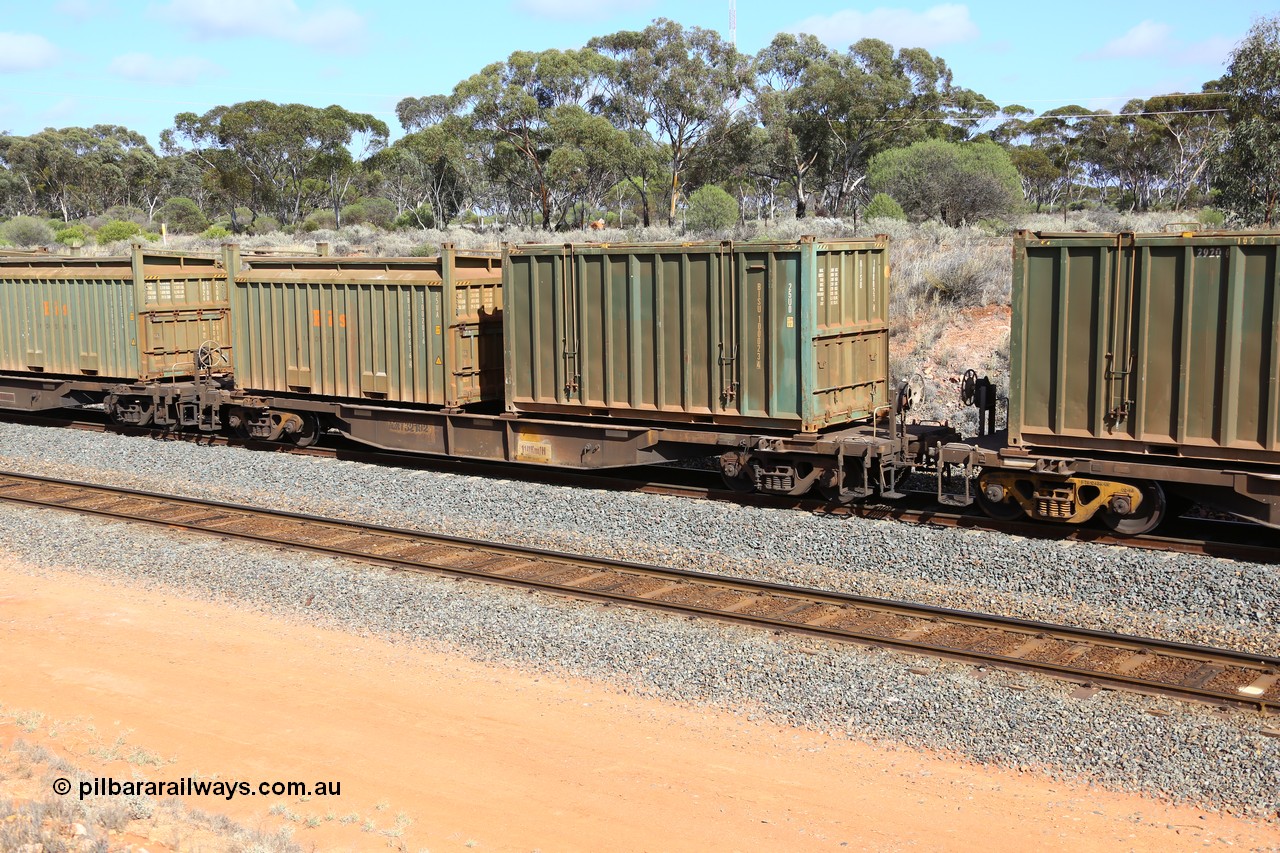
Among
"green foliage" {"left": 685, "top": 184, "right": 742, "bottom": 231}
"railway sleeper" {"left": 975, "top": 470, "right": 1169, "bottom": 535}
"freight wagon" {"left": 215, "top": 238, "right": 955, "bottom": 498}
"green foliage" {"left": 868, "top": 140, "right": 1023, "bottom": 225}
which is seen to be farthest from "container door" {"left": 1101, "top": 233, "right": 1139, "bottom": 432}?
"green foliage" {"left": 685, "top": 184, "right": 742, "bottom": 231}

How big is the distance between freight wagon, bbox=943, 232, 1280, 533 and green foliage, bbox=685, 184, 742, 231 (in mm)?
27317

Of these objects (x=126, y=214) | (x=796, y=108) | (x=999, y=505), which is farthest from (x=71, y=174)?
(x=999, y=505)

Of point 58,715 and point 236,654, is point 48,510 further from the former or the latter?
point 58,715

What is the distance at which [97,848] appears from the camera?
220 inches

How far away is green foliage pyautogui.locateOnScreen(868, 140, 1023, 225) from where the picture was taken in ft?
127

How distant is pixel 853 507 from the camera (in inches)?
528

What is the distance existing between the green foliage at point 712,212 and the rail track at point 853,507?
22.2 m

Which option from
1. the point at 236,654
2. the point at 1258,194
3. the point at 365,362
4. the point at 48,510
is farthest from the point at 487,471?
the point at 1258,194

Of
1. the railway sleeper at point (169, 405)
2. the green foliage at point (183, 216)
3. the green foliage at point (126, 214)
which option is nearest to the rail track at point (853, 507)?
the railway sleeper at point (169, 405)

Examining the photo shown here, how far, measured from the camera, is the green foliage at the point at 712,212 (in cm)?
A: 3891

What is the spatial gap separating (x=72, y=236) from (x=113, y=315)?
4201 centimetres

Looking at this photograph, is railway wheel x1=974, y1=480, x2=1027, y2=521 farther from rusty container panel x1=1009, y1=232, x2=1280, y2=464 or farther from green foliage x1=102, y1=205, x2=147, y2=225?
green foliage x1=102, y1=205, x2=147, y2=225

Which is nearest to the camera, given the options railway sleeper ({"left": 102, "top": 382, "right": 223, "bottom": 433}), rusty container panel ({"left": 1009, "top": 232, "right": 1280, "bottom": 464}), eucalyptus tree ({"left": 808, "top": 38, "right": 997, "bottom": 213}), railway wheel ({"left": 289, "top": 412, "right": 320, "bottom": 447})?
rusty container panel ({"left": 1009, "top": 232, "right": 1280, "bottom": 464})

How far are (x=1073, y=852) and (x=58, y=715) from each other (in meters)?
6.58
